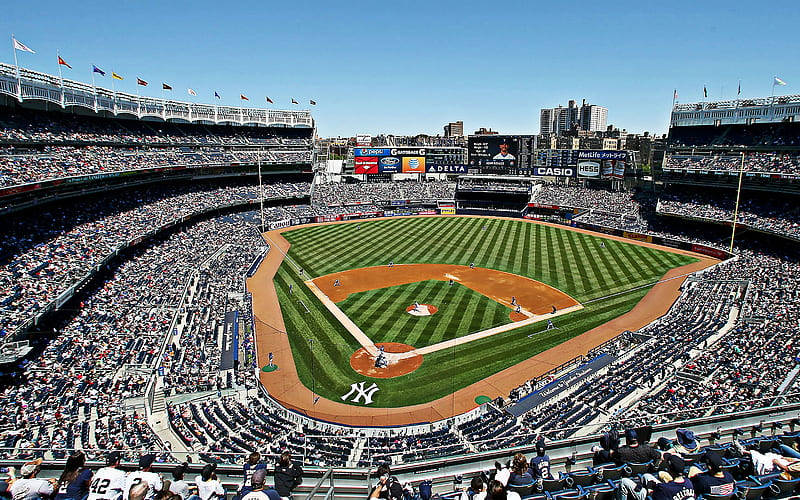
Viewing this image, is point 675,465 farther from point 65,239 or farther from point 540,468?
point 65,239

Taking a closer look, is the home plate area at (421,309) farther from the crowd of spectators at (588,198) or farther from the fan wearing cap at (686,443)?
the crowd of spectators at (588,198)

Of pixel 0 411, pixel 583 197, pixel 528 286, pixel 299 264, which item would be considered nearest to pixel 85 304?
pixel 0 411

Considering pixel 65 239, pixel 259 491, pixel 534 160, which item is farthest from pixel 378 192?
pixel 259 491

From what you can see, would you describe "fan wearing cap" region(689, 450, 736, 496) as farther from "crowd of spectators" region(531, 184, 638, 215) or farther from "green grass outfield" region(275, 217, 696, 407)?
"crowd of spectators" region(531, 184, 638, 215)

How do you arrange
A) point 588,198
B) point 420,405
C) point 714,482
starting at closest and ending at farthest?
1. point 714,482
2. point 420,405
3. point 588,198

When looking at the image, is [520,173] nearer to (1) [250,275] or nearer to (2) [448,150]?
(2) [448,150]

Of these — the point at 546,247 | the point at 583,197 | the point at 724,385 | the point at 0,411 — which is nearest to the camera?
the point at 0,411
